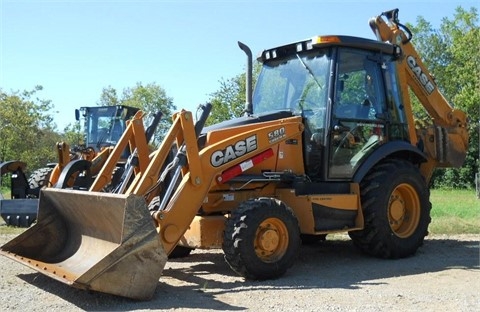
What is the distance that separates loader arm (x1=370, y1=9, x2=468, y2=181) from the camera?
8539 millimetres

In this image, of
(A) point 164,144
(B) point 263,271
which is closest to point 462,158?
(B) point 263,271

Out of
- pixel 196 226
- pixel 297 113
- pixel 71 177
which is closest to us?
pixel 196 226

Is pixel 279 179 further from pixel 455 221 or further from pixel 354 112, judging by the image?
pixel 455 221

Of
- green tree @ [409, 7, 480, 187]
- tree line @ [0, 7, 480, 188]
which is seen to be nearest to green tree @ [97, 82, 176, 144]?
tree line @ [0, 7, 480, 188]

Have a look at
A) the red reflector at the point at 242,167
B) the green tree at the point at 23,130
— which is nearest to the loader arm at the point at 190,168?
the red reflector at the point at 242,167

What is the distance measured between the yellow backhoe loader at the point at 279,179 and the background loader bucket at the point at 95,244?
0.01 meters

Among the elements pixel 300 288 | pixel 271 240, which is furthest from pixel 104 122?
pixel 300 288

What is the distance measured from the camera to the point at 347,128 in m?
7.29

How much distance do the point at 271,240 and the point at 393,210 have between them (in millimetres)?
2338

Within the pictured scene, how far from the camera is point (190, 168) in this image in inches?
232

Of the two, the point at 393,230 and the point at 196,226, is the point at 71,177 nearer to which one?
the point at 196,226

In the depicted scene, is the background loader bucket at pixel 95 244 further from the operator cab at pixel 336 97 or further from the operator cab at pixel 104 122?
the operator cab at pixel 104 122

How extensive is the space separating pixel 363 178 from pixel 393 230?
2.76 ft

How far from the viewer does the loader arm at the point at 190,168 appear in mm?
5664
